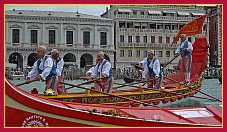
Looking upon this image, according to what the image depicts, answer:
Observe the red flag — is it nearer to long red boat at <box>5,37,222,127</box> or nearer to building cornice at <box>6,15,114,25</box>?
long red boat at <box>5,37,222,127</box>

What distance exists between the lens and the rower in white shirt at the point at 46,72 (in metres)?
4.77

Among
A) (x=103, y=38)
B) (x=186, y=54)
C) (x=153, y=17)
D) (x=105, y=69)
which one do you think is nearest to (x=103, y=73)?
(x=105, y=69)

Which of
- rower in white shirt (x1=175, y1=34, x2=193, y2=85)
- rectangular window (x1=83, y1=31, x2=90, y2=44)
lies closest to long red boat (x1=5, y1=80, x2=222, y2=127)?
rower in white shirt (x1=175, y1=34, x2=193, y2=85)

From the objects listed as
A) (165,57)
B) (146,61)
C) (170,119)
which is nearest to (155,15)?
(165,57)

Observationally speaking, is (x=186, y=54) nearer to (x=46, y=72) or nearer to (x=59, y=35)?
(x=46, y=72)

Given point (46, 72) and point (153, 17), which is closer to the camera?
point (46, 72)

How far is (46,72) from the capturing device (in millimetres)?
4766

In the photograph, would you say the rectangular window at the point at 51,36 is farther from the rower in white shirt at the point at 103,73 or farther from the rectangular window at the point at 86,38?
the rower in white shirt at the point at 103,73

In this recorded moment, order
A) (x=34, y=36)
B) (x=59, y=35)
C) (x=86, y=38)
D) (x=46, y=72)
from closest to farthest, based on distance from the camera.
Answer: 1. (x=46, y=72)
2. (x=34, y=36)
3. (x=59, y=35)
4. (x=86, y=38)

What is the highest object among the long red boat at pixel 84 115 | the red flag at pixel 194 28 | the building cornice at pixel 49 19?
the building cornice at pixel 49 19

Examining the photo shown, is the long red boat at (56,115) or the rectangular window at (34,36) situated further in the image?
the rectangular window at (34,36)

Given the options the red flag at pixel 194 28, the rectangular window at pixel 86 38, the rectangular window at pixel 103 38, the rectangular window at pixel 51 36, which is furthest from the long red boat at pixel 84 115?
the rectangular window at pixel 103 38

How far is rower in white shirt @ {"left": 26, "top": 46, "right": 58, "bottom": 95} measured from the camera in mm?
4766

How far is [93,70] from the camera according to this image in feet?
19.1
